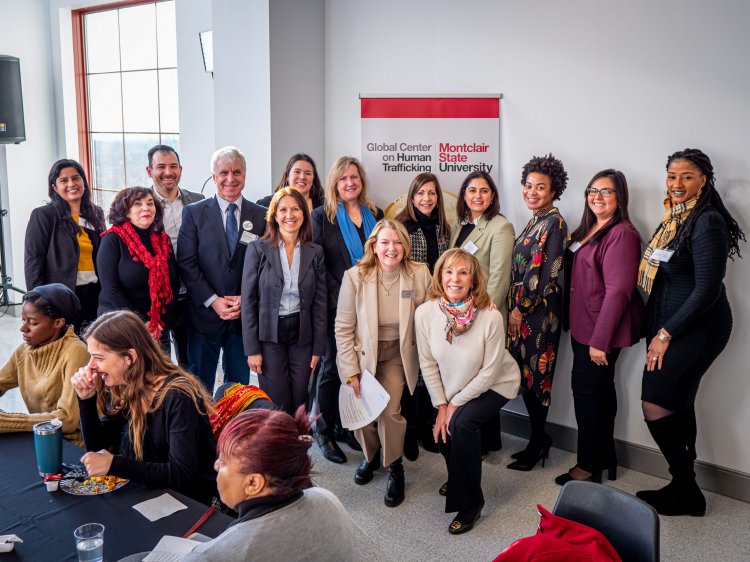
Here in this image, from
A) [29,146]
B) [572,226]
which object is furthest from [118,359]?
[29,146]

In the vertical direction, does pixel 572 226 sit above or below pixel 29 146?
below

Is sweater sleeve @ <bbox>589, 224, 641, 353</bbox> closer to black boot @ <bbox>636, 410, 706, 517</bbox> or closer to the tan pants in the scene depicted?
black boot @ <bbox>636, 410, 706, 517</bbox>

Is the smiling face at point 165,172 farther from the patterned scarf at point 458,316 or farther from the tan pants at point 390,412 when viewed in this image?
the patterned scarf at point 458,316

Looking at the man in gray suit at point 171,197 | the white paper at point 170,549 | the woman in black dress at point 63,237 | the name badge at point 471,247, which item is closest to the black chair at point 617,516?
the white paper at point 170,549

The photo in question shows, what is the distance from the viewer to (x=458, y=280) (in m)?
3.14

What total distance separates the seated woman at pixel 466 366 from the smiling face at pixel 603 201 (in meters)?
0.75

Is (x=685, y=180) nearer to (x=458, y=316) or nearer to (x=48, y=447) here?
Result: (x=458, y=316)

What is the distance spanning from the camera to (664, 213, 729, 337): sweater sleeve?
3.03 metres

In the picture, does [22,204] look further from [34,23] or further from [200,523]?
[200,523]

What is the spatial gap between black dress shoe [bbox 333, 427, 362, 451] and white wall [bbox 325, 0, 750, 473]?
1.03m

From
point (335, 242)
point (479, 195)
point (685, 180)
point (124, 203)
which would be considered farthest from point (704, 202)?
point (124, 203)

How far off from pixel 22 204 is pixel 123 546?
6262mm

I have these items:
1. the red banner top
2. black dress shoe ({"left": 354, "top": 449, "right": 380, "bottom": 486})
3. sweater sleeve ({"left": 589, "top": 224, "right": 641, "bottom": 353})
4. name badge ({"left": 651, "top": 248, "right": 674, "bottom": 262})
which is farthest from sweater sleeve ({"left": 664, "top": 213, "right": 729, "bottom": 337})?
black dress shoe ({"left": 354, "top": 449, "right": 380, "bottom": 486})

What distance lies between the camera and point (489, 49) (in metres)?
4.07
